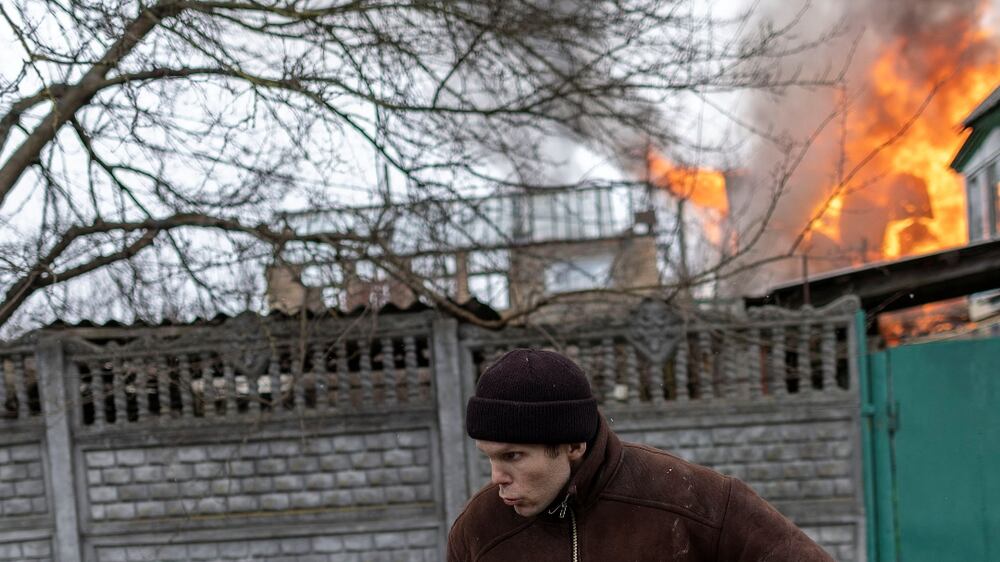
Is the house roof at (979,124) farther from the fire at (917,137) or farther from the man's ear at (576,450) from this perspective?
the man's ear at (576,450)

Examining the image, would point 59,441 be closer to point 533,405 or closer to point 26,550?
point 26,550

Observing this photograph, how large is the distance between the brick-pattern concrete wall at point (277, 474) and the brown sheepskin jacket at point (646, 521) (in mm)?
4439

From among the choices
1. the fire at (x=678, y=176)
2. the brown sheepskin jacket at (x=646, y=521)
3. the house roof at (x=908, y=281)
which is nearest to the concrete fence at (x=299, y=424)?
the house roof at (x=908, y=281)

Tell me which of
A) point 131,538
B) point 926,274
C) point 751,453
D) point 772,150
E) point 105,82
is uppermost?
point 105,82

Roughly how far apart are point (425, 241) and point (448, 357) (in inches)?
39.2

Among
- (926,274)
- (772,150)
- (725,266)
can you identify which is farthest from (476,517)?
(772,150)

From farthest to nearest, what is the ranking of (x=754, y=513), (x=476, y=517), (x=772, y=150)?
(x=772, y=150) < (x=476, y=517) < (x=754, y=513)

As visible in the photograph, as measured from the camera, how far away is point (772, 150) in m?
8.37

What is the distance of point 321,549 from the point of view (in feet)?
20.8

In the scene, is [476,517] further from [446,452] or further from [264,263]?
[264,263]

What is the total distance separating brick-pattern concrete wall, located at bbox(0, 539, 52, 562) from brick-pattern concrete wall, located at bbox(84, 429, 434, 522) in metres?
0.72

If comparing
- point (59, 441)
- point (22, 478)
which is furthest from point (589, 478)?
point (22, 478)

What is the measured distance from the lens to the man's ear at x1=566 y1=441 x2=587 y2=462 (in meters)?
1.89

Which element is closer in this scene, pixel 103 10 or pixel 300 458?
pixel 103 10
